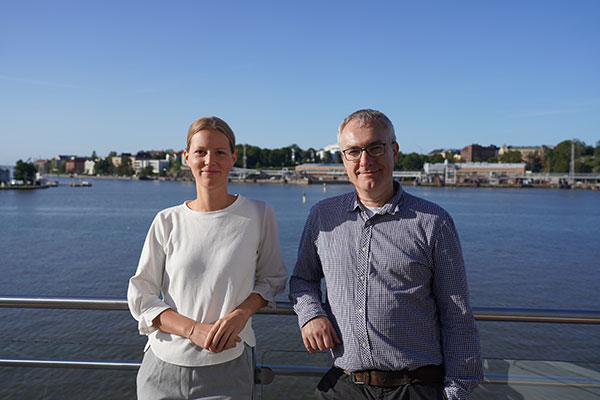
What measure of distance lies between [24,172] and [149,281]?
87.8 meters

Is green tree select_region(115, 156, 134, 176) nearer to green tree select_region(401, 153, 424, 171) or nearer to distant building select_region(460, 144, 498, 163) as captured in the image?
green tree select_region(401, 153, 424, 171)

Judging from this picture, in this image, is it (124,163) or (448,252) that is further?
(124,163)

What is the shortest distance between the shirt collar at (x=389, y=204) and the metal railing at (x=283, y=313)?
0.48 m

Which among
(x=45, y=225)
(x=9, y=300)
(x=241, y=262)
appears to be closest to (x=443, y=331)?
(x=241, y=262)

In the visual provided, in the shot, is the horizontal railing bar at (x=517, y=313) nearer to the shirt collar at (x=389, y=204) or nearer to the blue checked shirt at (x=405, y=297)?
the blue checked shirt at (x=405, y=297)

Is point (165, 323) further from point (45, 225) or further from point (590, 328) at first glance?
point (45, 225)

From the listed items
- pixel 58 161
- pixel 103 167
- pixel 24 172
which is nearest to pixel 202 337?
pixel 24 172

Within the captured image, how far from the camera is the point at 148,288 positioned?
5.49 feet

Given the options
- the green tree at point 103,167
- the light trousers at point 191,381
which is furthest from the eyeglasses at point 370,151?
the green tree at point 103,167

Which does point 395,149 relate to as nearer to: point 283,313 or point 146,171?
point 283,313

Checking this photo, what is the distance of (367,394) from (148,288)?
84 centimetres

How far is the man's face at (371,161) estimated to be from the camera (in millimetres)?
1628

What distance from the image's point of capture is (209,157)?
167 cm

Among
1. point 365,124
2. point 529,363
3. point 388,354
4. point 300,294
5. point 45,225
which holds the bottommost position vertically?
point 45,225
